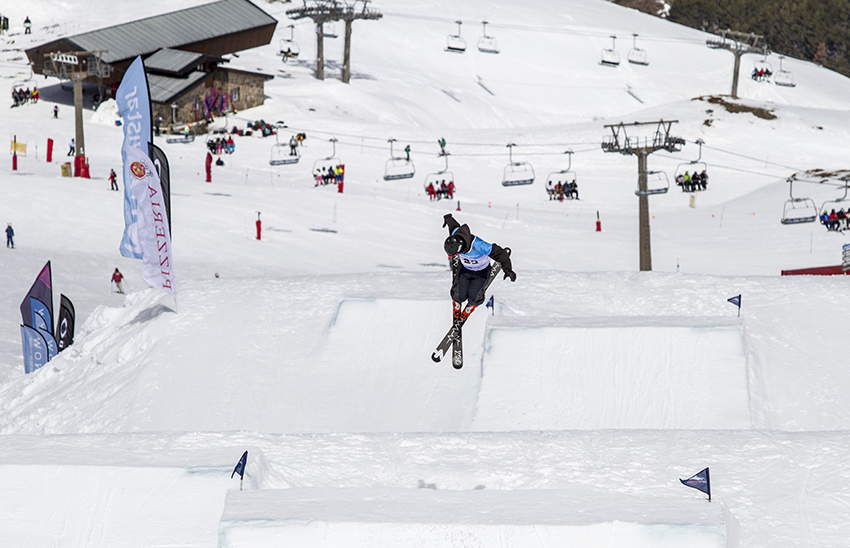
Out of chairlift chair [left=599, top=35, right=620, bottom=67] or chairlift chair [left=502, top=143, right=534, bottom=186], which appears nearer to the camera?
chairlift chair [left=502, top=143, right=534, bottom=186]

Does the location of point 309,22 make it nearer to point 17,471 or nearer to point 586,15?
point 586,15

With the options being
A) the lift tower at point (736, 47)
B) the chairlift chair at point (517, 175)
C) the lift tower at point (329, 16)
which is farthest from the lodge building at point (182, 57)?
the lift tower at point (736, 47)

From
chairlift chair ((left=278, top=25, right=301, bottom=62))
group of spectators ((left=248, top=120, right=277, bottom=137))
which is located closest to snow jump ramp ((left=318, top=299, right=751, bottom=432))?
group of spectators ((left=248, top=120, right=277, bottom=137))

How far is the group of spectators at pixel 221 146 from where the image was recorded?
4556 centimetres

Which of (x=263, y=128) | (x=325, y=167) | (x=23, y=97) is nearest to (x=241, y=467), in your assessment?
(x=325, y=167)

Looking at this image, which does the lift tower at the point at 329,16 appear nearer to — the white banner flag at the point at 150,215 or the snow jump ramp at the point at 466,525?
the white banner flag at the point at 150,215

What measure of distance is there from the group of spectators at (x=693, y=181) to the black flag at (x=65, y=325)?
1258 inches

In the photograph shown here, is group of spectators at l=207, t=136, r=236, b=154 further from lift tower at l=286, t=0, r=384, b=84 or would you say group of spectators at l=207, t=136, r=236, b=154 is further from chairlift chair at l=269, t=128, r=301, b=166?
lift tower at l=286, t=0, r=384, b=84

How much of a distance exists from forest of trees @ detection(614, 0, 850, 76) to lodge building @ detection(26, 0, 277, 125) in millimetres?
69913

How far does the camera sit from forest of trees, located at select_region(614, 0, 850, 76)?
4328 inches

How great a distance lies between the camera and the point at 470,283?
9.79 meters

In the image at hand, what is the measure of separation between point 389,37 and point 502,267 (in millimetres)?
76027

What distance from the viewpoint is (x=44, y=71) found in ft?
163

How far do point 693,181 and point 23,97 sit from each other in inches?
1474
